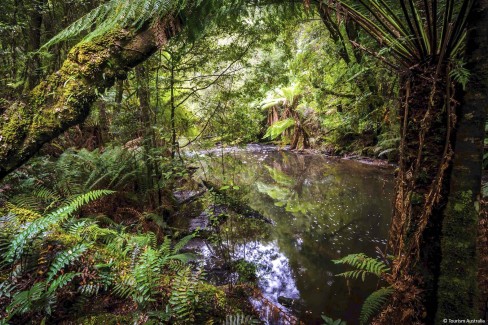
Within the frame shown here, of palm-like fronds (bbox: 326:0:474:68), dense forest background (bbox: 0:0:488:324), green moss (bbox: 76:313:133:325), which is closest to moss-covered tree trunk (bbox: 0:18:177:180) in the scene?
dense forest background (bbox: 0:0:488:324)

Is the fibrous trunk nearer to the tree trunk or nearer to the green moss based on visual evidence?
the green moss

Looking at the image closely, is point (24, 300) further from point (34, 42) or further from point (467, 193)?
point (34, 42)

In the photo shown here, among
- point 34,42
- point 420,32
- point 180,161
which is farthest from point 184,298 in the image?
point 34,42

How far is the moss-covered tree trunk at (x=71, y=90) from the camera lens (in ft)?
6.63

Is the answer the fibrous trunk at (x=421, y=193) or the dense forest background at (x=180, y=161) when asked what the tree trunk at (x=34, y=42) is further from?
the fibrous trunk at (x=421, y=193)

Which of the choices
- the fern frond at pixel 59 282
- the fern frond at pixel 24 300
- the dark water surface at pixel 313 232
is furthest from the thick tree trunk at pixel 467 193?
the fern frond at pixel 24 300

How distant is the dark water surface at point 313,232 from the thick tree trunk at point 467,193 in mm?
891

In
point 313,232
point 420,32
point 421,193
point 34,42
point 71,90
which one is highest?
point 34,42

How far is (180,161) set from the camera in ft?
11.1

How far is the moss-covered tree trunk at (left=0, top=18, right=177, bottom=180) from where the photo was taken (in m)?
2.02

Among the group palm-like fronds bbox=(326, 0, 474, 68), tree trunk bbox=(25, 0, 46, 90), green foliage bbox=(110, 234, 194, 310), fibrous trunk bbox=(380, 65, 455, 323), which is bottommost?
green foliage bbox=(110, 234, 194, 310)

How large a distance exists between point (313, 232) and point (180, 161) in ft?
7.12

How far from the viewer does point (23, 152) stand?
6.64 feet

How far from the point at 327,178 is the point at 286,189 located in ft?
4.55
